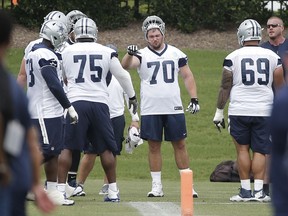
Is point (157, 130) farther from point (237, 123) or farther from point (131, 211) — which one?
point (131, 211)

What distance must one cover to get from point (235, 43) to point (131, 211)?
20.3 m

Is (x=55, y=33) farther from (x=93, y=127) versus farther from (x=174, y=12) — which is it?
(x=174, y=12)

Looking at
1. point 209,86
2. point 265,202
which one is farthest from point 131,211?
point 209,86

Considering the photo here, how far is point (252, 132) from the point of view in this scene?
13414 millimetres

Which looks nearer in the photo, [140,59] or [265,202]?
[265,202]

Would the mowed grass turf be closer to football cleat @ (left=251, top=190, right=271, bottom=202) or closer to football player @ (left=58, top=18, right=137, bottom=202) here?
football cleat @ (left=251, top=190, right=271, bottom=202)

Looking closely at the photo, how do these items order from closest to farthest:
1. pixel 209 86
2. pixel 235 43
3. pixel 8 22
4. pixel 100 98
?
pixel 8 22
pixel 100 98
pixel 209 86
pixel 235 43

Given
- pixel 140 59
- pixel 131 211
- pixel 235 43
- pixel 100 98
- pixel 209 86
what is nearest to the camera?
pixel 131 211

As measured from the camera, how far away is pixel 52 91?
12.0 m

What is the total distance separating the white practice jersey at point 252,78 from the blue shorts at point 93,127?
65.9 inches

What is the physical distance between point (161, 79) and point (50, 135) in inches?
94.7

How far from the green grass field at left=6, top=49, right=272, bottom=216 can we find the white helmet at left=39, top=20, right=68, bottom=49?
177 centimetres

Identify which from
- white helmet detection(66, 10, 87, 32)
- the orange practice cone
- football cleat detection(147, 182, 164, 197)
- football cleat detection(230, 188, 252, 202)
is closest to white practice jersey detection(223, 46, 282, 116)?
football cleat detection(230, 188, 252, 202)

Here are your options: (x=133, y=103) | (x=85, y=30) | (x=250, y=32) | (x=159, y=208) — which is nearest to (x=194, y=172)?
(x=133, y=103)
